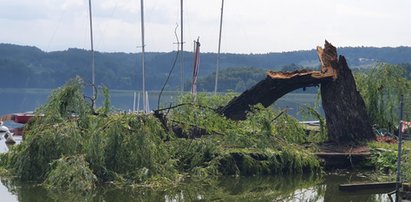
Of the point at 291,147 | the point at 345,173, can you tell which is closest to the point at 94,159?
the point at 291,147

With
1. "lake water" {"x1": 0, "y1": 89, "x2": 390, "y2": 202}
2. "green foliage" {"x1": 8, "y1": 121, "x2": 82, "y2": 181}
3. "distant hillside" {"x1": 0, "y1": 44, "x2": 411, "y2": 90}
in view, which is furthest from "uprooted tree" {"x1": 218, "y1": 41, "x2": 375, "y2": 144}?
"distant hillside" {"x1": 0, "y1": 44, "x2": 411, "y2": 90}

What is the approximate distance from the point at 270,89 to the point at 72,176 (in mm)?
6636

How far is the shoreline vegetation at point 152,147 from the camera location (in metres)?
13.6

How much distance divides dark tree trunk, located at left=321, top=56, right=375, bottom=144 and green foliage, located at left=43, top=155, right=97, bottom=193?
6.98 metres

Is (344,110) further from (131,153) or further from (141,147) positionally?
(131,153)

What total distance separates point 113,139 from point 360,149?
637 centimetres

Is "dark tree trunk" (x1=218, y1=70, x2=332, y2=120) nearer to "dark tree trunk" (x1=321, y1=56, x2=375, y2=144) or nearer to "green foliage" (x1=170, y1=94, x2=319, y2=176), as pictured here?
"dark tree trunk" (x1=321, y1=56, x2=375, y2=144)

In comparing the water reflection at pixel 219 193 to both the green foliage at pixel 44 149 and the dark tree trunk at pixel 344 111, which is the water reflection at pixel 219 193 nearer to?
the green foliage at pixel 44 149

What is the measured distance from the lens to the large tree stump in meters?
17.4

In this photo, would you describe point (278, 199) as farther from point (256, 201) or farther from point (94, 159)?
point (94, 159)

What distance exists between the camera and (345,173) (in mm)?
15828

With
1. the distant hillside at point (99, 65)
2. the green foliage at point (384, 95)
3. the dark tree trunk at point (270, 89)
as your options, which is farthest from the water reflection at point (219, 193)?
the distant hillside at point (99, 65)

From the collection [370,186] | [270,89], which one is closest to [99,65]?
[270,89]

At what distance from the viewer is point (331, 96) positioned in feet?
57.7
